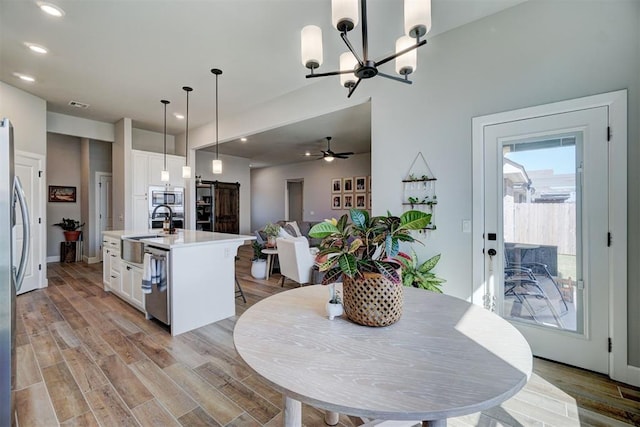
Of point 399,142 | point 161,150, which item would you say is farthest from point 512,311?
point 161,150

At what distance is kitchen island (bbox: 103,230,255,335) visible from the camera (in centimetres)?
276

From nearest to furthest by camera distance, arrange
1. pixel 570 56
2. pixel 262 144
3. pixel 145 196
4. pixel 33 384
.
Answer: pixel 33 384 < pixel 570 56 < pixel 145 196 < pixel 262 144

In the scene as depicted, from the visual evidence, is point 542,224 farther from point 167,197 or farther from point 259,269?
point 167,197

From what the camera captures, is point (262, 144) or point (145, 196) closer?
point (145, 196)

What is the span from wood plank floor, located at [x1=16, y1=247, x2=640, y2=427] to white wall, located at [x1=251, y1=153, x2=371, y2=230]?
5891 millimetres

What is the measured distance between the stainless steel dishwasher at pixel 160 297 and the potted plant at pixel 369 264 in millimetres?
2204

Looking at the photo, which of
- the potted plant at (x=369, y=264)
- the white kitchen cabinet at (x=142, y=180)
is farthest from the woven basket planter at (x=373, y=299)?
the white kitchen cabinet at (x=142, y=180)

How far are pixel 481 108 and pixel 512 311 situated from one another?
184cm

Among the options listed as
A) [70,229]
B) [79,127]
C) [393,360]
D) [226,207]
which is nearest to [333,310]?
[393,360]

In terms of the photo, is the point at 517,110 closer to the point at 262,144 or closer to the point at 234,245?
the point at 234,245

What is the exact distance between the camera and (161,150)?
6.38 metres

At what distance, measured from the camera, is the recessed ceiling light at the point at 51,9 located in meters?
2.39

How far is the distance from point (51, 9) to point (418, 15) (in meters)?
3.12

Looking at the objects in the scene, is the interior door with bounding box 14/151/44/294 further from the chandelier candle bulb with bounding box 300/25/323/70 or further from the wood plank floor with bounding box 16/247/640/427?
the chandelier candle bulb with bounding box 300/25/323/70
